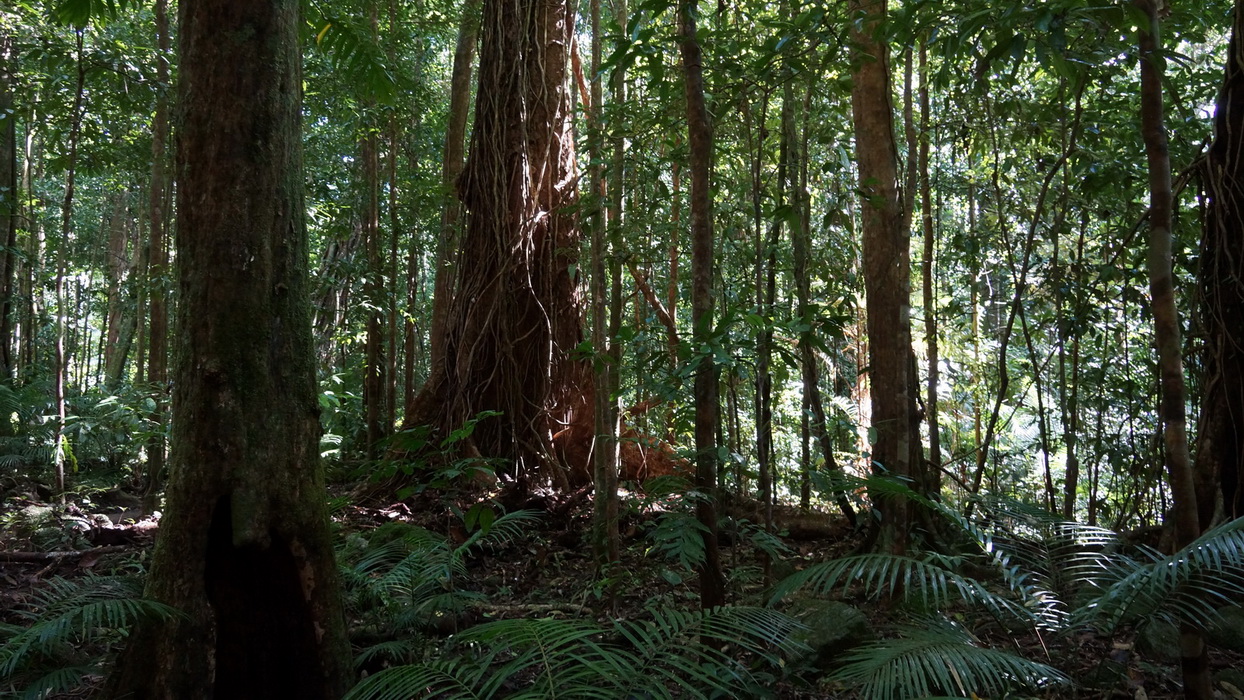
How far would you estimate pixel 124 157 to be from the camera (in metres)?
8.63

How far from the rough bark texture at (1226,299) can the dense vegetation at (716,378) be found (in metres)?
0.02

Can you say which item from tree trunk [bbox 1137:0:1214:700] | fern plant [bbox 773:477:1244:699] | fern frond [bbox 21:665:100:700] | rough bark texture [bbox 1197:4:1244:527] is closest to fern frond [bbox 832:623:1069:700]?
fern plant [bbox 773:477:1244:699]

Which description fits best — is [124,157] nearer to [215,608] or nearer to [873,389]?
[215,608]

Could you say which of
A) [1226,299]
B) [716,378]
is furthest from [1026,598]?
[1226,299]

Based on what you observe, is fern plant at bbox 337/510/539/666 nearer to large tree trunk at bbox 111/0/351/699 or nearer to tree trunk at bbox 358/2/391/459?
large tree trunk at bbox 111/0/351/699

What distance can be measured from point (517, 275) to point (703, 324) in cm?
369

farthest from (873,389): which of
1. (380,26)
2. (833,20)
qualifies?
(380,26)

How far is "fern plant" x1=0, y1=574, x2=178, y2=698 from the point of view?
2299mm

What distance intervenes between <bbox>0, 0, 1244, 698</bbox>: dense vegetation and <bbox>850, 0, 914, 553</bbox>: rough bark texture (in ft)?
0.09

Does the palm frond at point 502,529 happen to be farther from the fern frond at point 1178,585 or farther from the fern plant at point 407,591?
the fern frond at point 1178,585

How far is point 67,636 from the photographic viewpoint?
2.95 metres

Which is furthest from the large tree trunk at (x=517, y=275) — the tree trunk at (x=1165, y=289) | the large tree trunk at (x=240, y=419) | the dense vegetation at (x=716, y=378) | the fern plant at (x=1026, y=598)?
the tree trunk at (x=1165, y=289)

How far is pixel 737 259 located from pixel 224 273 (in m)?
4.14

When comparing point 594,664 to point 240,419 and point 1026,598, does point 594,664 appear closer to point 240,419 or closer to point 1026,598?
point 240,419
